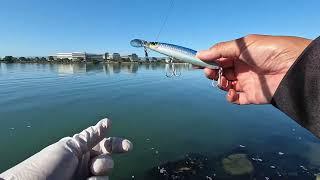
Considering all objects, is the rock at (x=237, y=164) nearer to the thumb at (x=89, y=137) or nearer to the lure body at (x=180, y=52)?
the thumb at (x=89, y=137)

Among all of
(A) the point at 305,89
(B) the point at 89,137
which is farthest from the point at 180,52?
(B) the point at 89,137

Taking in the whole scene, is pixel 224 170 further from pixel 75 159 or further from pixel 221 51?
pixel 221 51

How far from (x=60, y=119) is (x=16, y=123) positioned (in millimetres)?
2557

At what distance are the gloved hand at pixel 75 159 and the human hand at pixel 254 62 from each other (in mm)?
2149

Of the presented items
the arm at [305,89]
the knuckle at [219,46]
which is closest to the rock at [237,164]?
the knuckle at [219,46]

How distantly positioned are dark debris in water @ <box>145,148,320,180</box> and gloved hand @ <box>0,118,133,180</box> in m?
6.35

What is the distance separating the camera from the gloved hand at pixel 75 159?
3887mm

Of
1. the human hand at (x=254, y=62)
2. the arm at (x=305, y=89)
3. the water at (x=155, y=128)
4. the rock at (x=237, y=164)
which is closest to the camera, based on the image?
the arm at (x=305, y=89)

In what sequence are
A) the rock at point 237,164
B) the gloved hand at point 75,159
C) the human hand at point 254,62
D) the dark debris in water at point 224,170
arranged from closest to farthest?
1. the human hand at point 254,62
2. the gloved hand at point 75,159
3. the dark debris in water at point 224,170
4. the rock at point 237,164

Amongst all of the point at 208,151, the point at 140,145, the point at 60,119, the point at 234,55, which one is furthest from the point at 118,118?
the point at 234,55

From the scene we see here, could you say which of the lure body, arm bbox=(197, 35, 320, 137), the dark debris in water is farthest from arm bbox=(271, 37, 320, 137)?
the dark debris in water

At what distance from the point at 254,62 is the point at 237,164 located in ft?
31.0

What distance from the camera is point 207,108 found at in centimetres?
2412

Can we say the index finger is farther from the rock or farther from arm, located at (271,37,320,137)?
the rock
